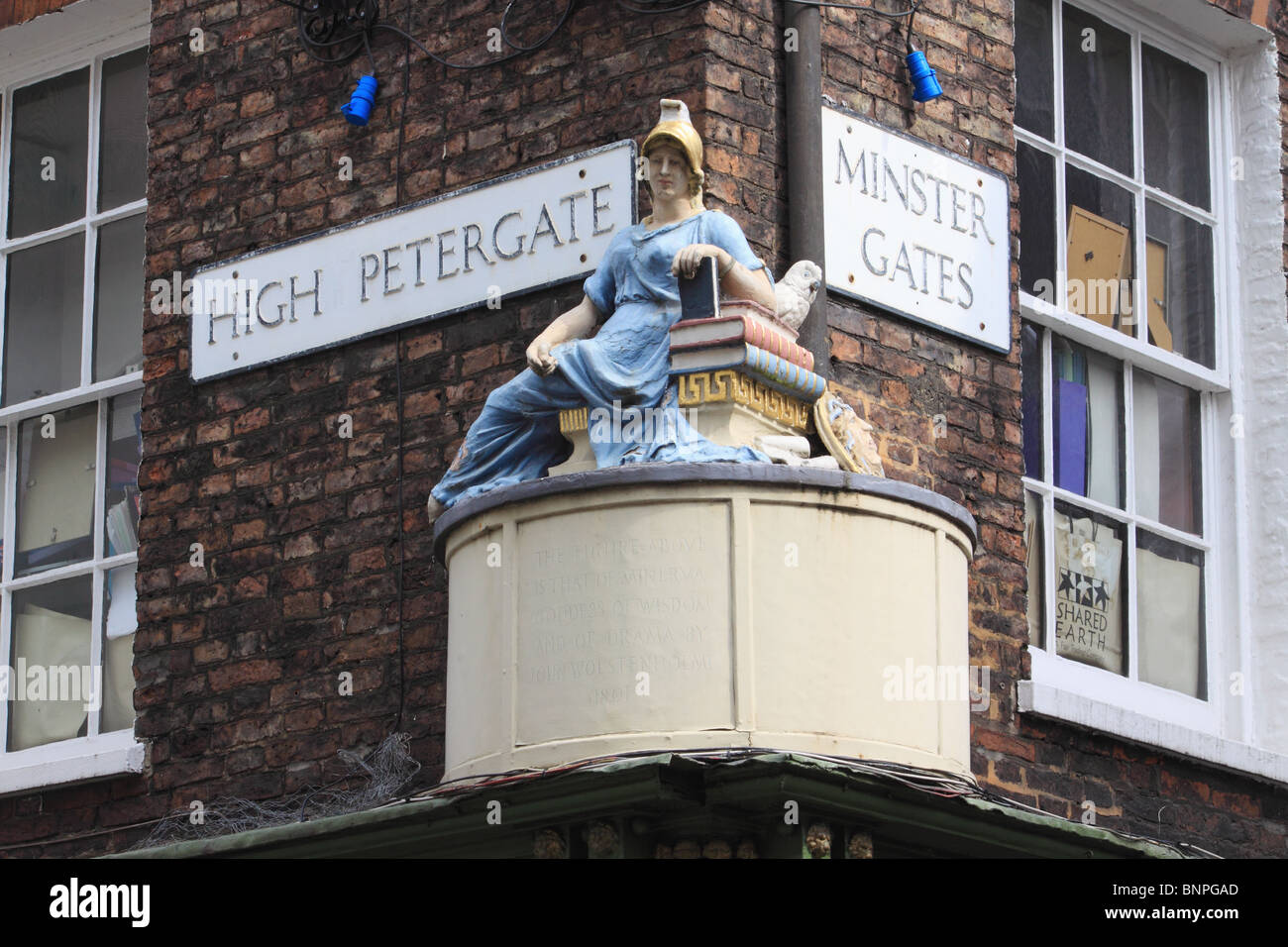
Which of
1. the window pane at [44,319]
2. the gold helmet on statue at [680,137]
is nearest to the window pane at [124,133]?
the window pane at [44,319]

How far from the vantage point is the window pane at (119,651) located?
10414mm

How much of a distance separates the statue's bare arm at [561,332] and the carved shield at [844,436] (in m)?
0.83

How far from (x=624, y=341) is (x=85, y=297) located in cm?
355

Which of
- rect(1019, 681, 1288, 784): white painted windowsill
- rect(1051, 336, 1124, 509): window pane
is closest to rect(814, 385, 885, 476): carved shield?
rect(1019, 681, 1288, 784): white painted windowsill

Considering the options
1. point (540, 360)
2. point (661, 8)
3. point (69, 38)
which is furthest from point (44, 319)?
point (540, 360)

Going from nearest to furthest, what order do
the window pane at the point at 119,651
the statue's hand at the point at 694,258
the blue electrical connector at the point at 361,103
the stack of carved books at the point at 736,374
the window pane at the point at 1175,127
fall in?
the stack of carved books at the point at 736,374
the statue's hand at the point at 694,258
the blue electrical connector at the point at 361,103
the window pane at the point at 119,651
the window pane at the point at 1175,127

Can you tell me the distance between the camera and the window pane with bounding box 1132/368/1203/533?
10828mm

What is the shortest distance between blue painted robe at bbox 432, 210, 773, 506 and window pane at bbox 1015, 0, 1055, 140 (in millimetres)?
2494

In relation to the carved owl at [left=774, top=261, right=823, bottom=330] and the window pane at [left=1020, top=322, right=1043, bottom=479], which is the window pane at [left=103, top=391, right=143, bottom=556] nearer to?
the carved owl at [left=774, top=261, right=823, bottom=330]

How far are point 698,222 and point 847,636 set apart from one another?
1543mm

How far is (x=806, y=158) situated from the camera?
923 cm

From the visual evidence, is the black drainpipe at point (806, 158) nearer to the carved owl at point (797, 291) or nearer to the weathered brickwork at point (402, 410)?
the weathered brickwork at point (402, 410)
